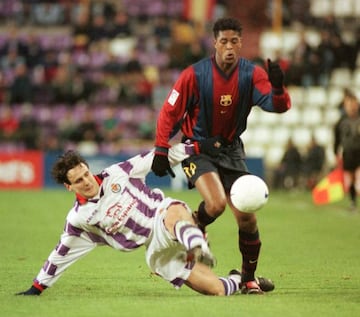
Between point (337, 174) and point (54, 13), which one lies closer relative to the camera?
point (337, 174)

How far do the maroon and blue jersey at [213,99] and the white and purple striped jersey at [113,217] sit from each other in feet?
1.52

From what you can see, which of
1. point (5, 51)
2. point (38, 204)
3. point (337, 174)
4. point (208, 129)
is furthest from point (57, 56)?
point (208, 129)

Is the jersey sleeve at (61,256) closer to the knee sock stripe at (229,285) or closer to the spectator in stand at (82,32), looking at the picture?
the knee sock stripe at (229,285)

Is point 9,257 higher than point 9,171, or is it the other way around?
point 9,257

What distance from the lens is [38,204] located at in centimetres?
1994

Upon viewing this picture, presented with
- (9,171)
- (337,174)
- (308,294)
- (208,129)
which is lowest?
(9,171)

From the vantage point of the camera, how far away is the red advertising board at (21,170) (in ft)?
83.0

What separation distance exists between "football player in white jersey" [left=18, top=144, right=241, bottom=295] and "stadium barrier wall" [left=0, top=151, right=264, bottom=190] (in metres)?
16.4

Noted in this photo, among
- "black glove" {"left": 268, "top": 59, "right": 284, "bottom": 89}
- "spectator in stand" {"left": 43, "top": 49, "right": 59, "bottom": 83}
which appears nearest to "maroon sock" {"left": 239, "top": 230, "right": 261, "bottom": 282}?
"black glove" {"left": 268, "top": 59, "right": 284, "bottom": 89}

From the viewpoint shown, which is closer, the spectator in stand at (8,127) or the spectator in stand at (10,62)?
the spectator in stand at (8,127)

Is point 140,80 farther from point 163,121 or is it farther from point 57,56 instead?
point 163,121

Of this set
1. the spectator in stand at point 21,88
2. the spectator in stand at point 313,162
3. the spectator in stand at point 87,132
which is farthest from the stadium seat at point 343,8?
the spectator in stand at point 21,88

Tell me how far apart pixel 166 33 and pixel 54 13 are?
356cm

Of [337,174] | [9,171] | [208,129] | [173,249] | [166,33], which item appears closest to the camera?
[173,249]
